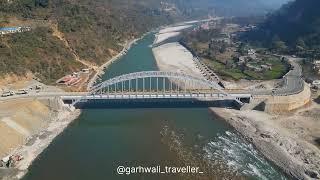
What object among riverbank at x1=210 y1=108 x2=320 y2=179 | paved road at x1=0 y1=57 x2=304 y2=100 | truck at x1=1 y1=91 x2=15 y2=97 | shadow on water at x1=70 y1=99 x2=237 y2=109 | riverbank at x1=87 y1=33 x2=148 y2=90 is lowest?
riverbank at x1=210 y1=108 x2=320 y2=179

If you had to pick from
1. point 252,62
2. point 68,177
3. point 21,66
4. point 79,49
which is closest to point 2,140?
point 68,177

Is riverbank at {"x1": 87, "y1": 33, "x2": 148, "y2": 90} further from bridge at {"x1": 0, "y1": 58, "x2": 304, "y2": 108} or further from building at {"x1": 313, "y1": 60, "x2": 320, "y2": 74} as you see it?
building at {"x1": 313, "y1": 60, "x2": 320, "y2": 74}

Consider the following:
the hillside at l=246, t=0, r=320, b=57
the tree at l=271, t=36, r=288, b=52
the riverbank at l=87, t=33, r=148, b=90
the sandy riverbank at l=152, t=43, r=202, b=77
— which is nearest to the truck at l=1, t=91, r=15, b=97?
the riverbank at l=87, t=33, r=148, b=90

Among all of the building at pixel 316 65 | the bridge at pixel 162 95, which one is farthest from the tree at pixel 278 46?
the bridge at pixel 162 95

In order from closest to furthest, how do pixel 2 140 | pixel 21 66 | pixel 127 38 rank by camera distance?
pixel 2 140 → pixel 21 66 → pixel 127 38

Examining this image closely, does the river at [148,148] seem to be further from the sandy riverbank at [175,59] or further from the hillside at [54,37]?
the sandy riverbank at [175,59]

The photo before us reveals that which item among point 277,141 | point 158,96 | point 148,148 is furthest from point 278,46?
point 148,148

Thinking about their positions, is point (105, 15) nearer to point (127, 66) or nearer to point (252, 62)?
point (127, 66)
